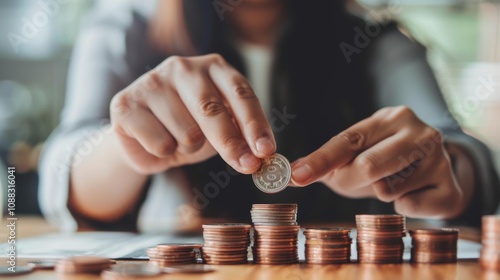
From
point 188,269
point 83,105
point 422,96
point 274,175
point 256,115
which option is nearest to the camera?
point 188,269

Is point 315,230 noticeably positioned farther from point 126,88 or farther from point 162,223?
point 126,88

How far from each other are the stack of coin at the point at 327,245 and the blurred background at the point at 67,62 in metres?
0.90

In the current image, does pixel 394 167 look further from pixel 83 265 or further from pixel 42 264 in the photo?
pixel 42 264

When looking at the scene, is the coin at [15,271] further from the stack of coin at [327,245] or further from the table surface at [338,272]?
the stack of coin at [327,245]

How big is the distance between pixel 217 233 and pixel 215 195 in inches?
17.0

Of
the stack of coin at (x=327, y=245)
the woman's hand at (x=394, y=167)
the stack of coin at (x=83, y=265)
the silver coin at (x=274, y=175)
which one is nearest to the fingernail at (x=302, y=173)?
the woman's hand at (x=394, y=167)

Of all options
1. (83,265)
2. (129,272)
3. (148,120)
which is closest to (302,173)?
(148,120)

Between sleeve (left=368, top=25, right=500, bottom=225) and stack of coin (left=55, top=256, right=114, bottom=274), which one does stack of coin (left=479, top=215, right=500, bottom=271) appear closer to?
sleeve (left=368, top=25, right=500, bottom=225)

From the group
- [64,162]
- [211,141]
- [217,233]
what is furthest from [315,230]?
[64,162]

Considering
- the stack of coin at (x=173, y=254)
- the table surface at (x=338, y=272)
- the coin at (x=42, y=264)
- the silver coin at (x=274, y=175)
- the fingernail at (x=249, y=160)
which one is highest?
the fingernail at (x=249, y=160)

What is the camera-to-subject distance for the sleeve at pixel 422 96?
3.22 metres

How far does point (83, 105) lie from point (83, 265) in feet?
3.34

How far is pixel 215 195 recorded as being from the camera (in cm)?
329

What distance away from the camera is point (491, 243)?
270 centimetres
